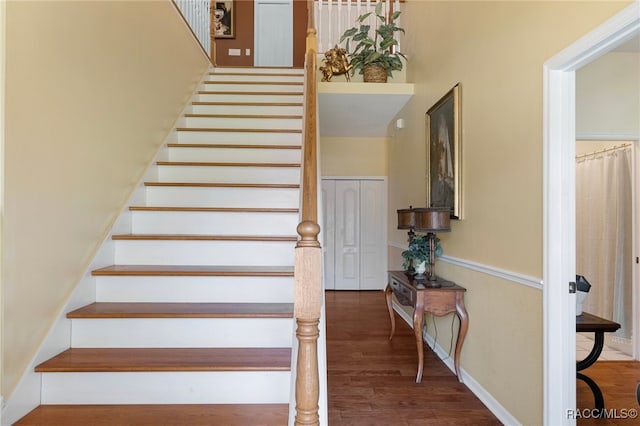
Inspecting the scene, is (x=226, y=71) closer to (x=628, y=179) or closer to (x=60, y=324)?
(x=60, y=324)

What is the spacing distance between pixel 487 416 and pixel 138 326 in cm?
212

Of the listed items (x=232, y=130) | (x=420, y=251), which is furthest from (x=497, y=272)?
(x=232, y=130)

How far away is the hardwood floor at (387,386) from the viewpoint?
7.48 ft

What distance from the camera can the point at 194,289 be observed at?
2.10 metres

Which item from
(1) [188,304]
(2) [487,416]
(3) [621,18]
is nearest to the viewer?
(3) [621,18]

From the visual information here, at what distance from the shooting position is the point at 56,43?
174 centimetres

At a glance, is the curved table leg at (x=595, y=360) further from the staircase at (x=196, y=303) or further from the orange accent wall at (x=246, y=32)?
the orange accent wall at (x=246, y=32)

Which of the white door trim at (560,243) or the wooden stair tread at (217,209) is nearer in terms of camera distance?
the white door trim at (560,243)

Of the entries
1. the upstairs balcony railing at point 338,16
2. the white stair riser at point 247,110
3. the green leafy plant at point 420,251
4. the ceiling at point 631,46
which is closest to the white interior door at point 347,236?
the upstairs balcony railing at point 338,16

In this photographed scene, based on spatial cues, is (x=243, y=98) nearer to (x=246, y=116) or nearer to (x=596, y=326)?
(x=246, y=116)

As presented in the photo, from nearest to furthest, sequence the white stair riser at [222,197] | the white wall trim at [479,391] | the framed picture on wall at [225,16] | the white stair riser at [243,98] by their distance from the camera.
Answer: the white wall trim at [479,391]
the white stair riser at [222,197]
the white stair riser at [243,98]
the framed picture on wall at [225,16]

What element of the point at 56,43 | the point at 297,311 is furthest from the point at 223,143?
the point at 297,311

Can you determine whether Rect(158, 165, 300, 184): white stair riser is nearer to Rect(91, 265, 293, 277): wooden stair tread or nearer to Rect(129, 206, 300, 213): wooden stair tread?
Rect(129, 206, 300, 213): wooden stair tread

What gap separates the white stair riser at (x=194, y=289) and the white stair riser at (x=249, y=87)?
108 inches
